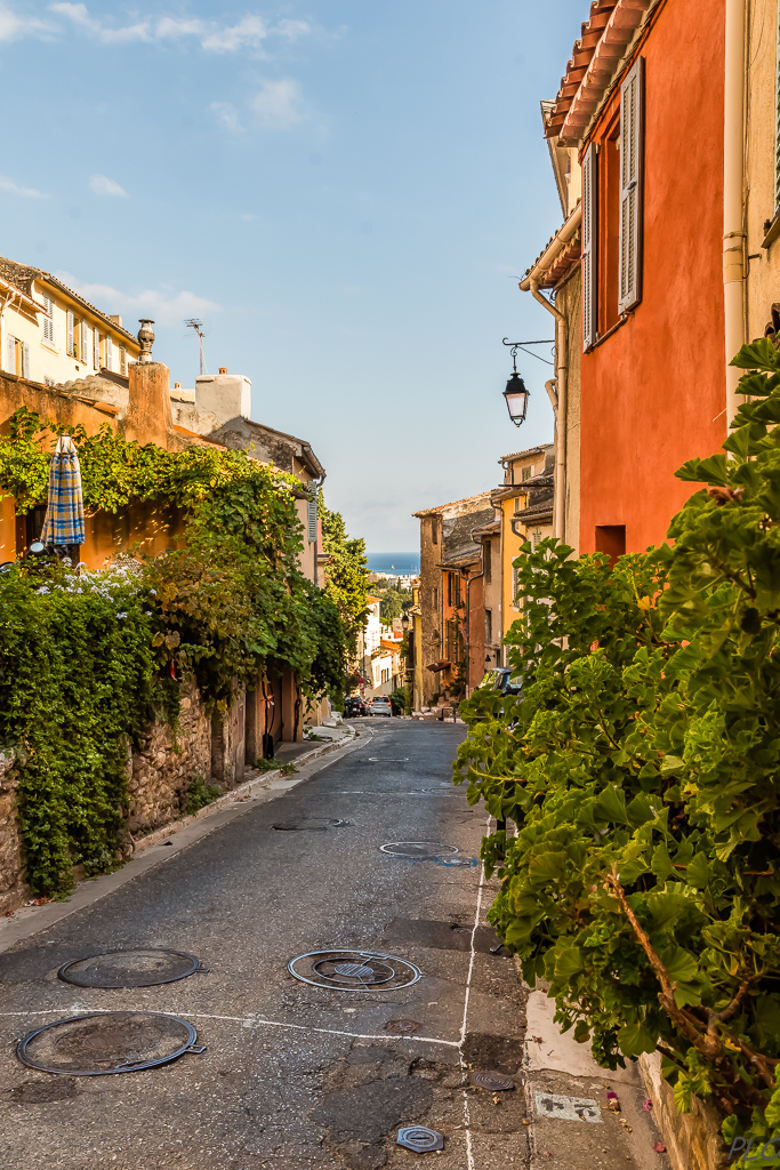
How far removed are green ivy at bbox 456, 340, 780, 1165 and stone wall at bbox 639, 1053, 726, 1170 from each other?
12.7 inches

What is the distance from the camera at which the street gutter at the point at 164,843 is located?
9.21 meters

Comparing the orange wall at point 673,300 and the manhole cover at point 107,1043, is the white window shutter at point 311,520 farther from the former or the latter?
the manhole cover at point 107,1043

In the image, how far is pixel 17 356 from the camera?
32.9 metres

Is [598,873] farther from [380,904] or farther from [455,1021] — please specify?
[380,904]

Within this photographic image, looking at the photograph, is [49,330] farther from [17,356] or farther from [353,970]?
[353,970]

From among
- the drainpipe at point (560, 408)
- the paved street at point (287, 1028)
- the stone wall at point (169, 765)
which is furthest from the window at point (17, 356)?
the paved street at point (287, 1028)

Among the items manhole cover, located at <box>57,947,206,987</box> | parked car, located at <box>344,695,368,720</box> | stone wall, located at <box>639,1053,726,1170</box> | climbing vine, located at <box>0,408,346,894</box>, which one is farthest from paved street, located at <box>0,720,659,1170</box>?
parked car, located at <box>344,695,368,720</box>

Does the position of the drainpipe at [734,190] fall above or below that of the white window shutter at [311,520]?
below

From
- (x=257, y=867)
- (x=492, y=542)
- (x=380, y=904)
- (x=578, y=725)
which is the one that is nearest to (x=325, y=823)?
(x=257, y=867)

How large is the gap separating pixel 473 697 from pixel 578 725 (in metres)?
0.99

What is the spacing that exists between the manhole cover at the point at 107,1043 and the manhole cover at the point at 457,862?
5.46m

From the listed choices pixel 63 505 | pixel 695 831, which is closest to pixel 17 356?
pixel 63 505

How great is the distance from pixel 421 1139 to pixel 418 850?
24.2 ft

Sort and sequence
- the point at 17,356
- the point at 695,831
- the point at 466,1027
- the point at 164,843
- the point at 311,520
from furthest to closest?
1. the point at 311,520
2. the point at 17,356
3. the point at 164,843
4. the point at 466,1027
5. the point at 695,831
